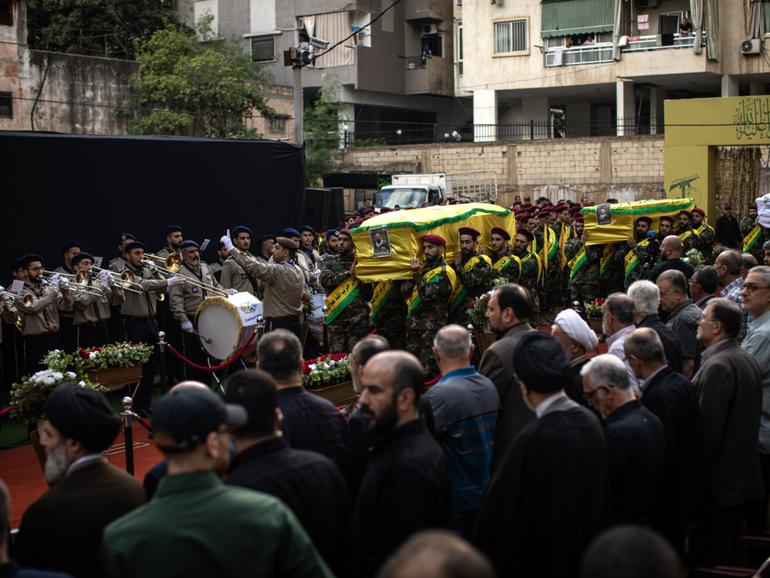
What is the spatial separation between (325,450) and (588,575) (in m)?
2.76

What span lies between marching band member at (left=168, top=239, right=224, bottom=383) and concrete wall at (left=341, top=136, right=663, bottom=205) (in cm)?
2619

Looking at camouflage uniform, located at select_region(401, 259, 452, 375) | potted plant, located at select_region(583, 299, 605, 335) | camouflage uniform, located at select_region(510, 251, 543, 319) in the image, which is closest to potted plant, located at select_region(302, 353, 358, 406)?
camouflage uniform, located at select_region(401, 259, 452, 375)

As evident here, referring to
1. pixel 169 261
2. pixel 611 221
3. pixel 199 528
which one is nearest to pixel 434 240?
pixel 169 261

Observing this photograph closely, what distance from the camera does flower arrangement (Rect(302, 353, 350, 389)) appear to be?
1043 cm

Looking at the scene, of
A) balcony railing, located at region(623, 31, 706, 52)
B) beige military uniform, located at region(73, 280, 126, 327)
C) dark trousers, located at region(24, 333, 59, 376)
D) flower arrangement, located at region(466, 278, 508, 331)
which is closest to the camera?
dark trousers, located at region(24, 333, 59, 376)

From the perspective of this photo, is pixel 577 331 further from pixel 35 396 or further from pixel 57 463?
pixel 35 396

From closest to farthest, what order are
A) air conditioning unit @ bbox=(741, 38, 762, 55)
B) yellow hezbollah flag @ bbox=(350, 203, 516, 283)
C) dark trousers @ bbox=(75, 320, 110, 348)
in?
yellow hezbollah flag @ bbox=(350, 203, 516, 283) → dark trousers @ bbox=(75, 320, 110, 348) → air conditioning unit @ bbox=(741, 38, 762, 55)

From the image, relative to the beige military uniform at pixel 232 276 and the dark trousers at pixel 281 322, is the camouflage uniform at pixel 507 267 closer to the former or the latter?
the dark trousers at pixel 281 322

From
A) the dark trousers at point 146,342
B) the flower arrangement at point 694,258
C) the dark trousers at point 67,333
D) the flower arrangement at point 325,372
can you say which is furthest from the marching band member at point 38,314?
the flower arrangement at point 694,258

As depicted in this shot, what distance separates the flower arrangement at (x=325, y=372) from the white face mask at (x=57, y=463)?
5778mm

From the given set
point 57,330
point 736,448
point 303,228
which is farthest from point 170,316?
point 736,448

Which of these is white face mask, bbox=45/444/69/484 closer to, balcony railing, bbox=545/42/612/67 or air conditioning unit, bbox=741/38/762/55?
air conditioning unit, bbox=741/38/762/55

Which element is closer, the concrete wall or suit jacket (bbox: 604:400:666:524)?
suit jacket (bbox: 604:400:666:524)

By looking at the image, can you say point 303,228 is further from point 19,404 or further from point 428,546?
point 428,546
